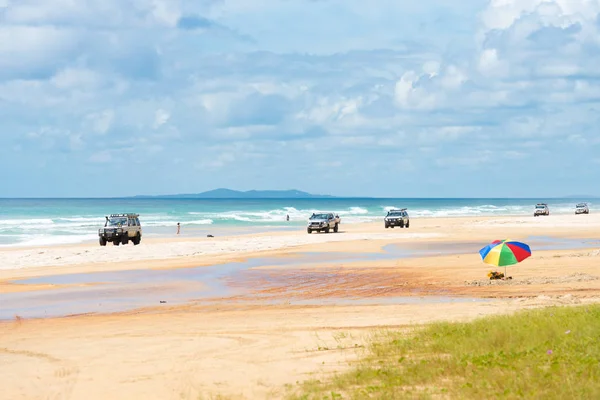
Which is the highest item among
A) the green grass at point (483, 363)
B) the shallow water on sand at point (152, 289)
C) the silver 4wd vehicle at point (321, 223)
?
the silver 4wd vehicle at point (321, 223)

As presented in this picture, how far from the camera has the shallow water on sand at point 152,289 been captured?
64.5 feet

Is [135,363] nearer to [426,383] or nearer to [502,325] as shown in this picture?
[426,383]

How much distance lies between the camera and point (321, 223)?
6006 centimetres

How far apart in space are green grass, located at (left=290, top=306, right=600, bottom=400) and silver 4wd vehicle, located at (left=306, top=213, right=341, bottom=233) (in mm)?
45938

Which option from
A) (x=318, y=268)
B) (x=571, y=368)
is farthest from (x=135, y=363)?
(x=318, y=268)

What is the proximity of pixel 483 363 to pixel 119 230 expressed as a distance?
122 ft

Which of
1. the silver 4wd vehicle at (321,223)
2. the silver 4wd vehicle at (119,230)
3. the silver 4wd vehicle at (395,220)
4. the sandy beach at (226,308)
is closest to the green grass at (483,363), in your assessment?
the sandy beach at (226,308)

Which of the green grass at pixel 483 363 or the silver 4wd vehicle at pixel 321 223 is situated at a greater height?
the silver 4wd vehicle at pixel 321 223

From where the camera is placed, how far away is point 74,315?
1831 cm

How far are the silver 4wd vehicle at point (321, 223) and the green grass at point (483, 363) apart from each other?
45.9 m

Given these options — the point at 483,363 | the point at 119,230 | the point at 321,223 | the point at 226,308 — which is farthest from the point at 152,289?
the point at 321,223

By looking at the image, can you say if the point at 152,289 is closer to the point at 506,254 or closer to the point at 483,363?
the point at 506,254

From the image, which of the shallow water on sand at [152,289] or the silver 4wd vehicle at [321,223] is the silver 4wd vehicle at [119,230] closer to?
the shallow water on sand at [152,289]

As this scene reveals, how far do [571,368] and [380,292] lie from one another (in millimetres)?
11461
